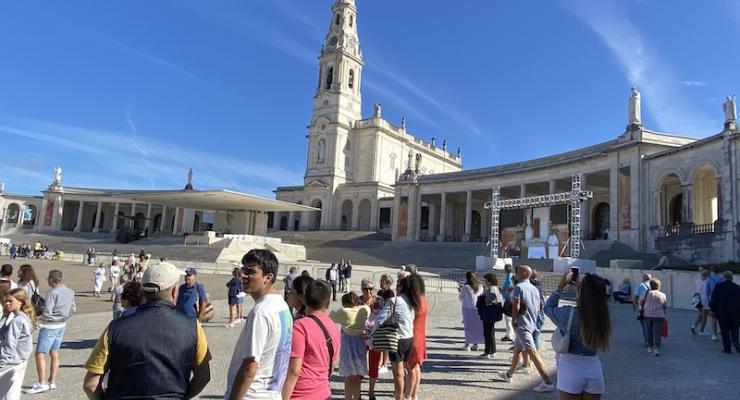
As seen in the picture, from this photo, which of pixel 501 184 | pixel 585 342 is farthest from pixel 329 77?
pixel 585 342

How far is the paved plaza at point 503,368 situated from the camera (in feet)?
20.7

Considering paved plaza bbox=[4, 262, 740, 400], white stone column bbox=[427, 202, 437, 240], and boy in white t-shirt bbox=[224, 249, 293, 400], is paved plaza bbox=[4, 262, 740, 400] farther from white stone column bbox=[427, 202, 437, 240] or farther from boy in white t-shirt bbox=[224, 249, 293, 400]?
white stone column bbox=[427, 202, 437, 240]

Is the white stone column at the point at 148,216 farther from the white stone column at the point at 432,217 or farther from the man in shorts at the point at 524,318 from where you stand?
the man in shorts at the point at 524,318

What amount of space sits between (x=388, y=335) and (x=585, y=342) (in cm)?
218

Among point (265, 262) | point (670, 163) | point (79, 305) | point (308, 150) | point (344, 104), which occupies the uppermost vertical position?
point (344, 104)

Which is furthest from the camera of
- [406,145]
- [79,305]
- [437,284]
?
[406,145]

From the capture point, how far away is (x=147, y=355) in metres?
2.57

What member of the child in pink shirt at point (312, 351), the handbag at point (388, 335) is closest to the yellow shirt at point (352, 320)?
the handbag at point (388, 335)

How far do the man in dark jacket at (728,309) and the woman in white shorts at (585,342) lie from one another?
7074 mm

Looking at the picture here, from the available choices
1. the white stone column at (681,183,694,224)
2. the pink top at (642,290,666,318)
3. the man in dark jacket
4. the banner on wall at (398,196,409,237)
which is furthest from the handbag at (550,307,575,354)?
the banner on wall at (398,196,409,237)

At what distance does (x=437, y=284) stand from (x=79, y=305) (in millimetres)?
14447

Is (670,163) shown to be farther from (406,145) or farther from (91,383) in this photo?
(406,145)

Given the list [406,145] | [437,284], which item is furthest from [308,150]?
[437,284]

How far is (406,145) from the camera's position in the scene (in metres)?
64.7
